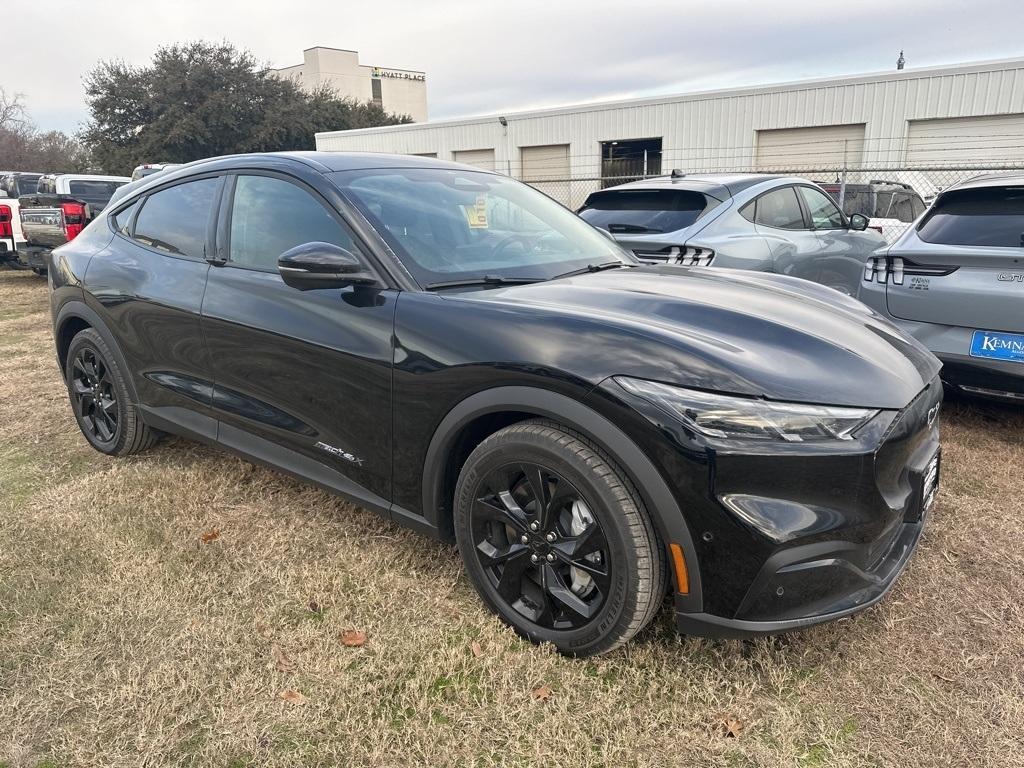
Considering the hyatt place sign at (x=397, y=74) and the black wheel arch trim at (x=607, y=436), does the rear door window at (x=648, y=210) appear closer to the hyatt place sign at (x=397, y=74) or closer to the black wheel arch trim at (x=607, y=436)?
the black wheel arch trim at (x=607, y=436)

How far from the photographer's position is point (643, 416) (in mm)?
1929

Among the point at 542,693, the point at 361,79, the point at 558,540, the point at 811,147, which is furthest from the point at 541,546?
the point at 361,79

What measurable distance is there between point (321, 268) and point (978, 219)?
371cm

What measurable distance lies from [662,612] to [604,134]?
24.8 meters

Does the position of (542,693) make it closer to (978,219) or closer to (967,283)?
(967,283)

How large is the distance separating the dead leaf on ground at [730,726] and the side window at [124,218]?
142 inches

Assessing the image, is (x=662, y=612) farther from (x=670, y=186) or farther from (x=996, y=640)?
(x=670, y=186)

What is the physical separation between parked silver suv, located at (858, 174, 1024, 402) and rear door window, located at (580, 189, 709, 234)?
4.68ft

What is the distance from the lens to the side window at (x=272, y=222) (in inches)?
109

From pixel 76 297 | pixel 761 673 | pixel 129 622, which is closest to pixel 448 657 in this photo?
pixel 761 673

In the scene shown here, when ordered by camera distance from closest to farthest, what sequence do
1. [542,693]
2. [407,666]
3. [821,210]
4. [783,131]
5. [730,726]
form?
[730,726] → [542,693] → [407,666] → [821,210] → [783,131]

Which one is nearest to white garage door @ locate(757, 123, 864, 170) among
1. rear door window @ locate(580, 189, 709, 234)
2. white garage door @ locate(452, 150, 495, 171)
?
white garage door @ locate(452, 150, 495, 171)

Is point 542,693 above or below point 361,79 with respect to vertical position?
below

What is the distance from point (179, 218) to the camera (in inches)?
135
